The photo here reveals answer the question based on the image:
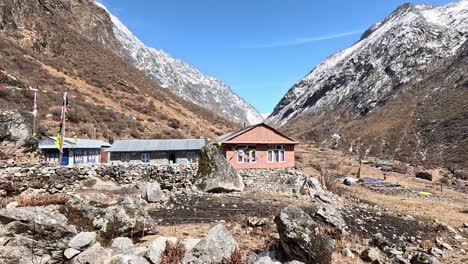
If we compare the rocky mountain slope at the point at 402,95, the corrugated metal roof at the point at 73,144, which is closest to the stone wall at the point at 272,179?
the corrugated metal roof at the point at 73,144

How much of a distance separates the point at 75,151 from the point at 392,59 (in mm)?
139219

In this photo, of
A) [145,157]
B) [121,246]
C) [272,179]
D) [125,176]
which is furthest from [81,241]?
[145,157]

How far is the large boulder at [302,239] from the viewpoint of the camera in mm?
8211

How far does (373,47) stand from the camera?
157m

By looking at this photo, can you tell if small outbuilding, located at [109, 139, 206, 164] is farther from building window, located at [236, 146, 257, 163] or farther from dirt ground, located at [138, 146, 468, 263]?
dirt ground, located at [138, 146, 468, 263]

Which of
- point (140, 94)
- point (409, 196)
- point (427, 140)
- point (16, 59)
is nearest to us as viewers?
point (409, 196)

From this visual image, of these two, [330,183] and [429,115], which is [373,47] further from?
[330,183]

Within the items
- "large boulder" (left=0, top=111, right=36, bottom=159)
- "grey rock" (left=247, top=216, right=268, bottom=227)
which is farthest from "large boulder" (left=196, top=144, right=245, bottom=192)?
"large boulder" (left=0, top=111, right=36, bottom=159)

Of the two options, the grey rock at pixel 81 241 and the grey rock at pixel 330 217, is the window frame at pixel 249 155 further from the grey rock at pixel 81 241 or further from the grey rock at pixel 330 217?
the grey rock at pixel 81 241

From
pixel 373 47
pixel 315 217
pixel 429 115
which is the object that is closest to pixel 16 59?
pixel 315 217

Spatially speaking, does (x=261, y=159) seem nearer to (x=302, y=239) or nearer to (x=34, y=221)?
(x=302, y=239)

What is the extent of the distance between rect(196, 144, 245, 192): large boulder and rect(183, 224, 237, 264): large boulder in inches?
530

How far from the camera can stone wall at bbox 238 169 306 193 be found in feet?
86.8

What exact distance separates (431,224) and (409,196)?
17.0 metres
